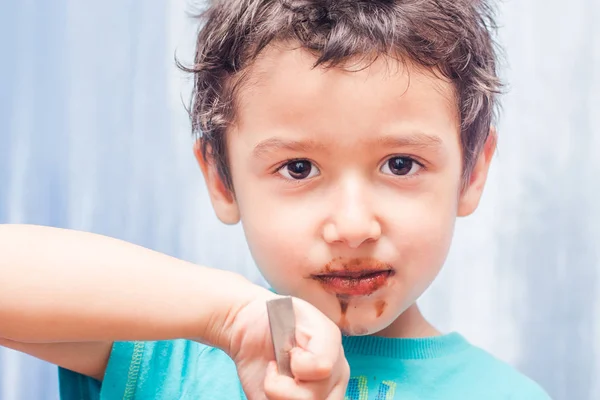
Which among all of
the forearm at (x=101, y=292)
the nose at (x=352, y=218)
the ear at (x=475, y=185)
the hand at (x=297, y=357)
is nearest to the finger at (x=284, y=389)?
the hand at (x=297, y=357)

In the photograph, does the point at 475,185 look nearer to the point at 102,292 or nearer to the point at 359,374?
the point at 359,374

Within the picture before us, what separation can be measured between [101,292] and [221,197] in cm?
33

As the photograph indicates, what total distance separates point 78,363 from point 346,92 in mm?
456

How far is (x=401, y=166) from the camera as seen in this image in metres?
1.00

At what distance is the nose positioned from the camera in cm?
92

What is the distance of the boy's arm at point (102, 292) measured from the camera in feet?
2.71

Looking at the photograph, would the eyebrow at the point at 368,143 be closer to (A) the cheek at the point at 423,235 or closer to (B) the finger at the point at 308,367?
(A) the cheek at the point at 423,235

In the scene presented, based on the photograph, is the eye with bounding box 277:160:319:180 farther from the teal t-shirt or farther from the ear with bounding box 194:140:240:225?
the teal t-shirt

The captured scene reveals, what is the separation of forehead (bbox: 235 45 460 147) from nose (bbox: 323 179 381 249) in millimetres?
65

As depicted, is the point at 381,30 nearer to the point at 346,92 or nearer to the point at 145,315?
the point at 346,92

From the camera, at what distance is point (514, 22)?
1586mm

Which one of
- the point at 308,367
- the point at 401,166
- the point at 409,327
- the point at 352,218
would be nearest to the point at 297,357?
the point at 308,367

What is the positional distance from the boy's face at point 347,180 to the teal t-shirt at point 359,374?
109 millimetres

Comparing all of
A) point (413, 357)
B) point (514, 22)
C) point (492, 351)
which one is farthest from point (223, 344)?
point (514, 22)
